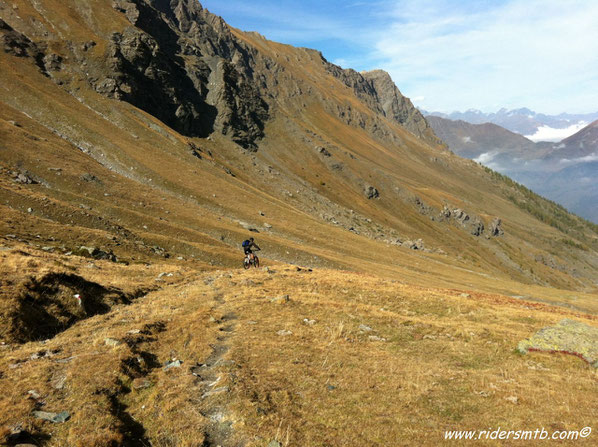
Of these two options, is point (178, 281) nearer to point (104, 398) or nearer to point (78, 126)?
point (104, 398)

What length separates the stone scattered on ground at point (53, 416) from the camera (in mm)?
9039

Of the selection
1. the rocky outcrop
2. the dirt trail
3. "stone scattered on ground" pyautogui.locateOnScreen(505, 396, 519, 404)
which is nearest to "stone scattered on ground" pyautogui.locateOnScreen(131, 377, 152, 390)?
the dirt trail

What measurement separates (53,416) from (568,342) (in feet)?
72.0

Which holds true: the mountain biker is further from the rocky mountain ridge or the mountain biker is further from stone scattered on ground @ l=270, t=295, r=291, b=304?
the rocky mountain ridge

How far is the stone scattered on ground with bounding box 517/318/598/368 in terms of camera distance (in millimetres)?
15922

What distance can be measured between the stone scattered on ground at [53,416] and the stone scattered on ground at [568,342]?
19.1 m

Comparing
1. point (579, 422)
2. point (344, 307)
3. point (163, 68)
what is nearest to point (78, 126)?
point (163, 68)

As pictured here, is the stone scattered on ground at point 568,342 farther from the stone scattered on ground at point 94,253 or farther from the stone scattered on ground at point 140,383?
the stone scattered on ground at point 94,253

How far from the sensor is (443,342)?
17.9 meters

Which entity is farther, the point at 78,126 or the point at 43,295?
the point at 78,126

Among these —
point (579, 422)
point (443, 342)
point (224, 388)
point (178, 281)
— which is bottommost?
point (178, 281)

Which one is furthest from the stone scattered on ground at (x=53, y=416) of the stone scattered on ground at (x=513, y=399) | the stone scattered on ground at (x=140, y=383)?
the stone scattered on ground at (x=513, y=399)

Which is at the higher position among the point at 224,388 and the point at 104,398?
the point at 224,388

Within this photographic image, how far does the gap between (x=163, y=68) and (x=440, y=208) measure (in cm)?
16236
